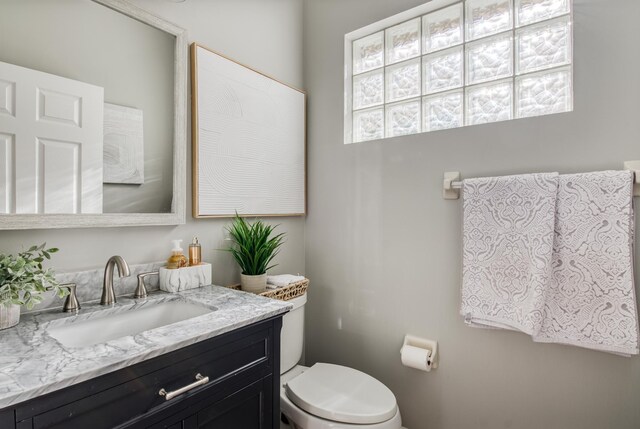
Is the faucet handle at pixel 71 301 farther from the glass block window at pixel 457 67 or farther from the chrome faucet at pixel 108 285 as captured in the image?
the glass block window at pixel 457 67

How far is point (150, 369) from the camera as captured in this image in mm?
837

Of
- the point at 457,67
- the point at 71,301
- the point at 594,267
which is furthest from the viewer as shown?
the point at 457,67

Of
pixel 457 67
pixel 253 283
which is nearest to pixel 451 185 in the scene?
pixel 457 67

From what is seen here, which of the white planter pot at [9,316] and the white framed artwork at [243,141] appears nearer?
the white planter pot at [9,316]

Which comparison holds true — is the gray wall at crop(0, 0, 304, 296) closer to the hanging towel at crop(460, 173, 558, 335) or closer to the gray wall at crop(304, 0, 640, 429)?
the gray wall at crop(304, 0, 640, 429)

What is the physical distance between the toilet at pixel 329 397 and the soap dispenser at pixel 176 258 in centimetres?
52

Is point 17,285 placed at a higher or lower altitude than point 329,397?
higher

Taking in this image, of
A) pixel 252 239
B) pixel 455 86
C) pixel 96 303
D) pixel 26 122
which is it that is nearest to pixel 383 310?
pixel 252 239

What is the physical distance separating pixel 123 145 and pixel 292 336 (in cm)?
107

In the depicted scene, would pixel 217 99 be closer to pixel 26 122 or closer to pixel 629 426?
pixel 26 122

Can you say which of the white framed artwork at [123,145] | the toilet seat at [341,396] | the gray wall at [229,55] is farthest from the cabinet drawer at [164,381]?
the white framed artwork at [123,145]

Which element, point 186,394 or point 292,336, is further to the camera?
point 292,336

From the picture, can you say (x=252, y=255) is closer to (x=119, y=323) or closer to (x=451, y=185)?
(x=119, y=323)

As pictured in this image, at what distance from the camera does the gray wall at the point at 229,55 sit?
3.84ft
